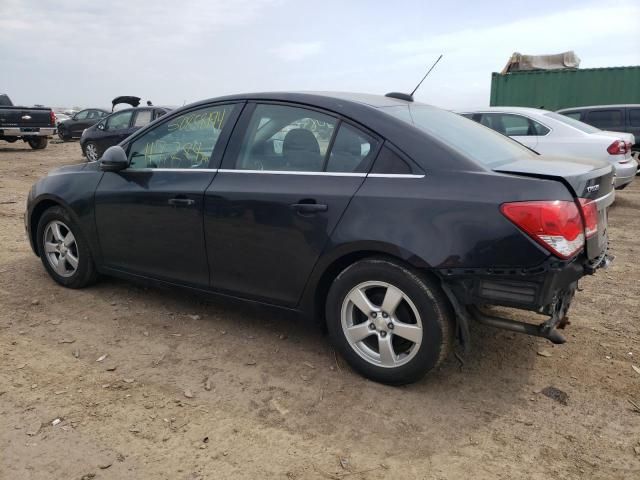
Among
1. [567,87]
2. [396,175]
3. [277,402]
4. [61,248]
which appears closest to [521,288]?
[396,175]

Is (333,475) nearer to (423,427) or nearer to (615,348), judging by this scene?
(423,427)

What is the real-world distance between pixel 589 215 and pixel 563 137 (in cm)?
616

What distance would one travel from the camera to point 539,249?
243 centimetres

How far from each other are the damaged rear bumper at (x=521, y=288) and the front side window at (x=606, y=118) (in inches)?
371

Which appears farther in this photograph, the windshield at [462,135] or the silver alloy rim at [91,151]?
the silver alloy rim at [91,151]

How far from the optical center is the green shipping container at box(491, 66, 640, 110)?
15.2 metres

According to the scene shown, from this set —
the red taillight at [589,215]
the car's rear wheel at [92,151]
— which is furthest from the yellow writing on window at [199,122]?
the car's rear wheel at [92,151]

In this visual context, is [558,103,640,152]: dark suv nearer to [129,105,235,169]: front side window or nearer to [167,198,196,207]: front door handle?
[129,105,235,169]: front side window

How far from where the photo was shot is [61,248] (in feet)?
14.3

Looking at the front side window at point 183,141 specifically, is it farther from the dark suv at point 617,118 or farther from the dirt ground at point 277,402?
the dark suv at point 617,118

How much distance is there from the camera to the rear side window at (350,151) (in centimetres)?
294

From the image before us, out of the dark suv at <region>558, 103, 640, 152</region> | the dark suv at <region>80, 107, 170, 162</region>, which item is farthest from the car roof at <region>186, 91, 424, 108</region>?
the dark suv at <region>80, 107, 170, 162</region>

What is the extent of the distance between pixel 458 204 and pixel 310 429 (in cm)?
130

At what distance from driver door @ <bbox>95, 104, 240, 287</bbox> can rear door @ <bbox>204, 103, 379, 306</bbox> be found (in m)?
0.13
